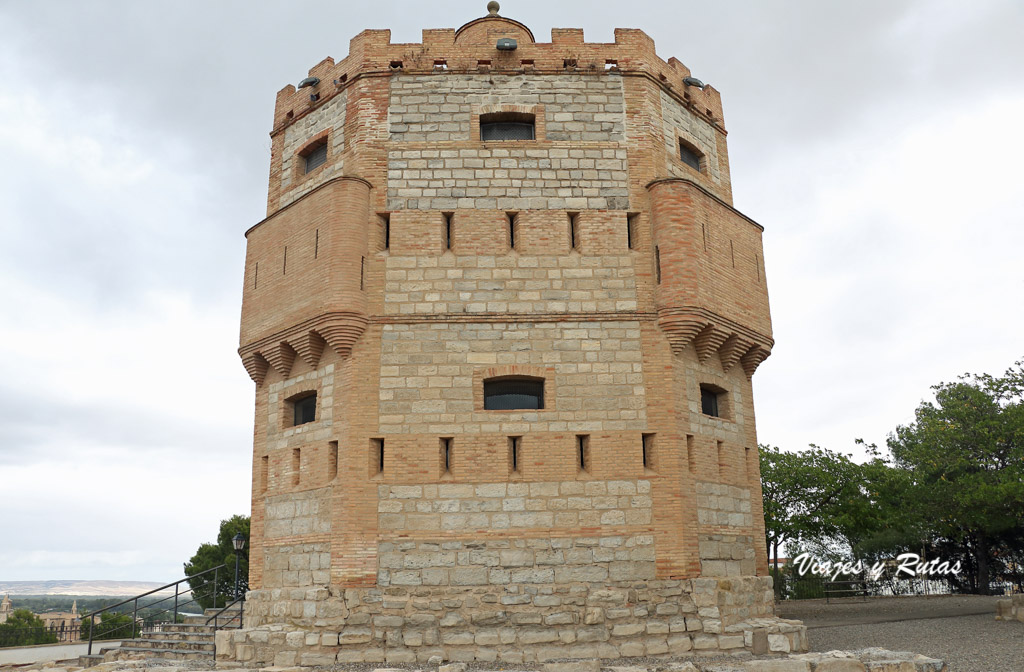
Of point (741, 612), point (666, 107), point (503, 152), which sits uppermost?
point (666, 107)

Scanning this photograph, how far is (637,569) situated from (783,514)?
16.0 metres

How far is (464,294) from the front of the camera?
45.2 feet

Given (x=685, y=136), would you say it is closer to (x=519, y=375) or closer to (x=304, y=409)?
(x=519, y=375)

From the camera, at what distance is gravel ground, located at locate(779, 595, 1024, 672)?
41.8ft

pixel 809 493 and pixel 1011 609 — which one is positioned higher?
pixel 809 493

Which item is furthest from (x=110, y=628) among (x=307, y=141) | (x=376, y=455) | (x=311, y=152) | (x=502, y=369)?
(x=502, y=369)

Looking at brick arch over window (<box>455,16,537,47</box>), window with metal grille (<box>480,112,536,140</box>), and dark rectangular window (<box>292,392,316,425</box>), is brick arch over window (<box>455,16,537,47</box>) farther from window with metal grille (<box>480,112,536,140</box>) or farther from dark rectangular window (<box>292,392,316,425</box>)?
dark rectangular window (<box>292,392,316,425</box>)

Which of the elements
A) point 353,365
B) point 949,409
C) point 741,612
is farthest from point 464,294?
point 949,409

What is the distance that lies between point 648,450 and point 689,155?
6736 millimetres

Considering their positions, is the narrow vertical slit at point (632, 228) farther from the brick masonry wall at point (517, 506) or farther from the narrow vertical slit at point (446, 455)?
the narrow vertical slit at point (446, 455)

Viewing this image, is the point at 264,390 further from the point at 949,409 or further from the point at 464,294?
the point at 949,409

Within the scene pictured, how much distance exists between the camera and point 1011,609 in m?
17.7

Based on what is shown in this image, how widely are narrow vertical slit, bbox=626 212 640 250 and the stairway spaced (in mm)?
10395

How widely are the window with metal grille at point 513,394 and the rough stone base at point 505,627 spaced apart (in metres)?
2.97
